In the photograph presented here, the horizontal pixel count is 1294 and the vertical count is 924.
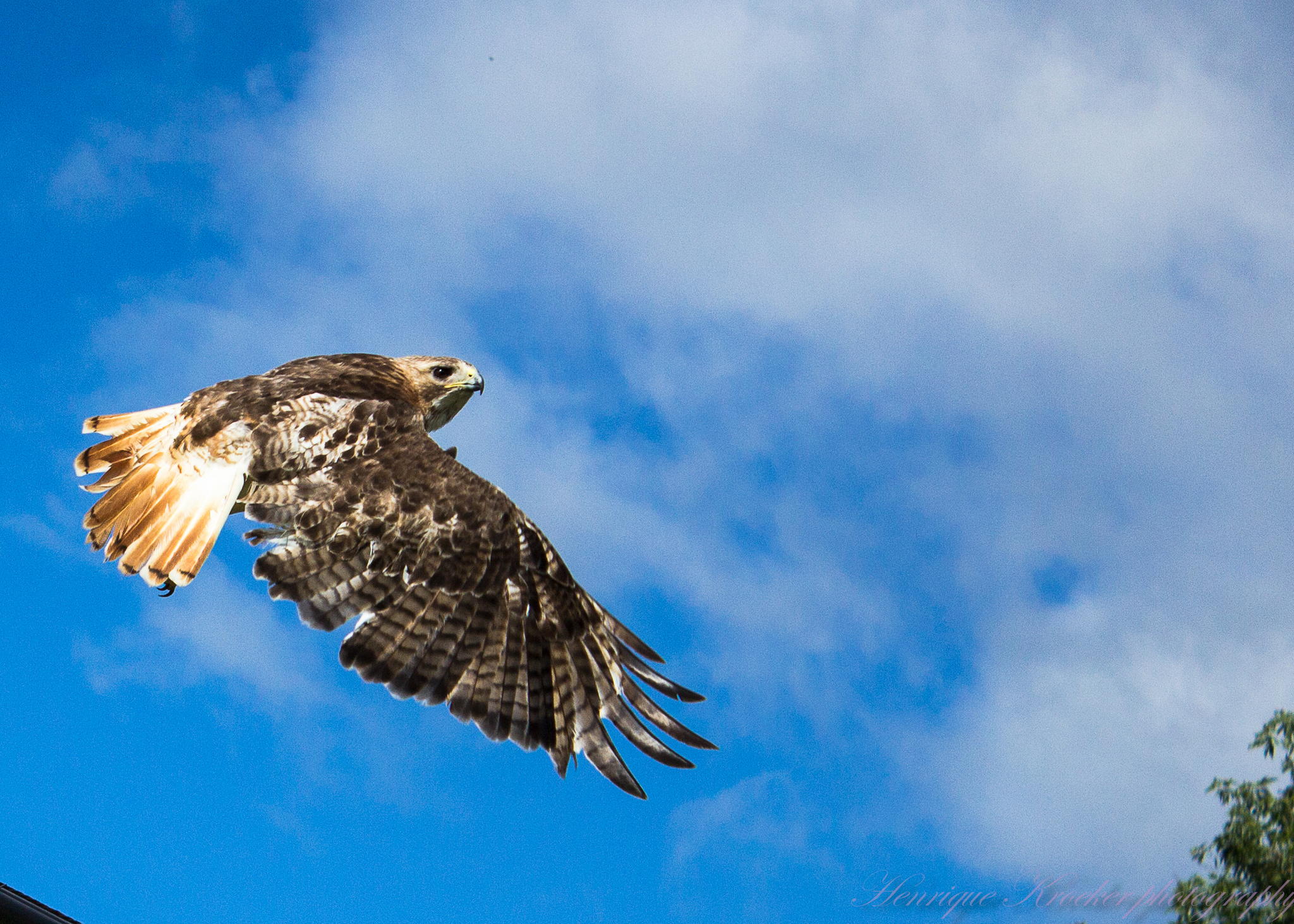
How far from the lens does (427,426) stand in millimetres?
9656

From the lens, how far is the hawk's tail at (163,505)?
289 inches

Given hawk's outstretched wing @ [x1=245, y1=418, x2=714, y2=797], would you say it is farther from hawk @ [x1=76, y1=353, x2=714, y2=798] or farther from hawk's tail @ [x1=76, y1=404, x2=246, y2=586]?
hawk's tail @ [x1=76, y1=404, x2=246, y2=586]

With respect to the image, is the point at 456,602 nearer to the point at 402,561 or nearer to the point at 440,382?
the point at 402,561

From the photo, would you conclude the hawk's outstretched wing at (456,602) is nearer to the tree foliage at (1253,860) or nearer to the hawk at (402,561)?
the hawk at (402,561)

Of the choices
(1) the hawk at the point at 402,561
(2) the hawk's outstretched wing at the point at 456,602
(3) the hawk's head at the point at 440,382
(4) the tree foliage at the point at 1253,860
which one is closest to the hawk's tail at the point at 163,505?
(1) the hawk at the point at 402,561

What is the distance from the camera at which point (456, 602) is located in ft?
24.0

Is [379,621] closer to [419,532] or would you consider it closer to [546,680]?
[419,532]

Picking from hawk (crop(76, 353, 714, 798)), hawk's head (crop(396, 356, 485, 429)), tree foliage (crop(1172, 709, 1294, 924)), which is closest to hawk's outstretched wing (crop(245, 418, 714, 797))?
hawk (crop(76, 353, 714, 798))

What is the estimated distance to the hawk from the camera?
23.2 ft

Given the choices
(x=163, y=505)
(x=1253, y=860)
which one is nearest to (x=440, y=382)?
(x=163, y=505)

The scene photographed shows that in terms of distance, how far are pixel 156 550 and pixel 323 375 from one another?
1.71 metres

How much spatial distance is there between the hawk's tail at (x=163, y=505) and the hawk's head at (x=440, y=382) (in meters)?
1.93

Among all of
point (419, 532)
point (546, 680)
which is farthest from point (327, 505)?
point (546, 680)

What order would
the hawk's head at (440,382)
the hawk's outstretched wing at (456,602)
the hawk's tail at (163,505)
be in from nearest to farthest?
the hawk's outstretched wing at (456,602) → the hawk's tail at (163,505) → the hawk's head at (440,382)
